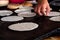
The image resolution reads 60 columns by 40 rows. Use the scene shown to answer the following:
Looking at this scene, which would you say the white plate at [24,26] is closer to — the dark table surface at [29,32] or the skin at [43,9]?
the dark table surface at [29,32]

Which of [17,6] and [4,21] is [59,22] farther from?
[17,6]

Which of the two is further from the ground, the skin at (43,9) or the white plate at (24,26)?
the skin at (43,9)

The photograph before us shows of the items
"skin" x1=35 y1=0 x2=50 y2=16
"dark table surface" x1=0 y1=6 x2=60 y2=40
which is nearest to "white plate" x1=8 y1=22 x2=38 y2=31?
"dark table surface" x1=0 y1=6 x2=60 y2=40

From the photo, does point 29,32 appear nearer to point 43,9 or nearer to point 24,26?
point 24,26

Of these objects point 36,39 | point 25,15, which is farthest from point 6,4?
point 36,39

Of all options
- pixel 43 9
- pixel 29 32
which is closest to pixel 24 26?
pixel 29 32

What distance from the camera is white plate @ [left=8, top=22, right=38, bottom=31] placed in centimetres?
79

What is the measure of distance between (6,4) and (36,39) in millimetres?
681

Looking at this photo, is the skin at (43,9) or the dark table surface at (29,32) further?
the skin at (43,9)

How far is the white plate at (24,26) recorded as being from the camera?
79 centimetres

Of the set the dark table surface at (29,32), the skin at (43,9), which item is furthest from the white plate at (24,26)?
the skin at (43,9)

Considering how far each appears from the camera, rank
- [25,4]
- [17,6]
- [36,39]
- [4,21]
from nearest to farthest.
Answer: [36,39], [4,21], [17,6], [25,4]

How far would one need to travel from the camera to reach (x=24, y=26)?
2.72 ft

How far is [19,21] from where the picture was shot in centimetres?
92
